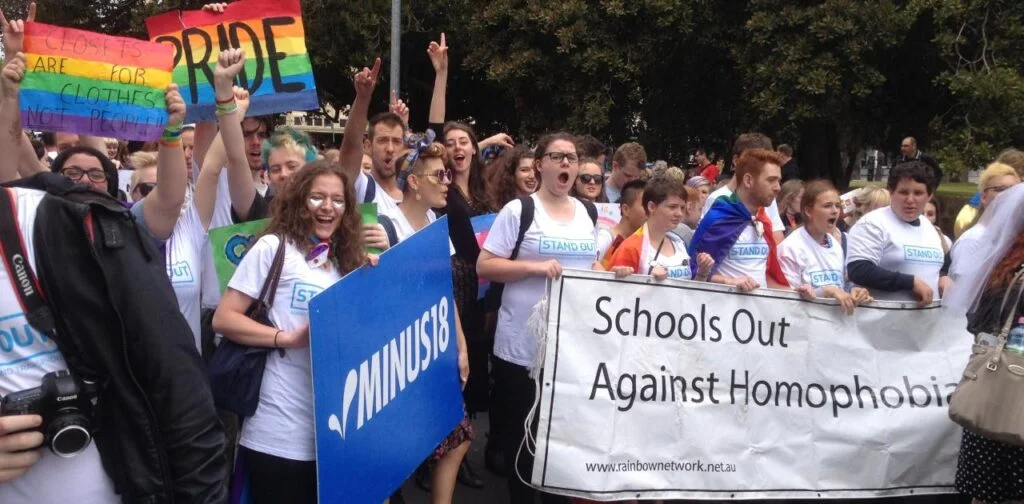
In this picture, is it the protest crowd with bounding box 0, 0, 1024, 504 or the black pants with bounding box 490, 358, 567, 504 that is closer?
the protest crowd with bounding box 0, 0, 1024, 504

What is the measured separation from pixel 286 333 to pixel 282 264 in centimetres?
24

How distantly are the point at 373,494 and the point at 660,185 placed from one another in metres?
2.12

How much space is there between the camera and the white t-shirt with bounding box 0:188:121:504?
1.66 meters

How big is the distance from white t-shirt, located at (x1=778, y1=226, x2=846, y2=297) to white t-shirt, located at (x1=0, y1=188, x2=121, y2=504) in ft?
12.0

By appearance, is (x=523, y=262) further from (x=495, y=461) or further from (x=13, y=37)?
(x=13, y=37)

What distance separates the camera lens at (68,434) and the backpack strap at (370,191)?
2.74 m

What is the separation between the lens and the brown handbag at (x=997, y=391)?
→ 3.17m

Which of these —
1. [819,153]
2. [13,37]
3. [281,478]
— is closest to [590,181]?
→ [281,478]

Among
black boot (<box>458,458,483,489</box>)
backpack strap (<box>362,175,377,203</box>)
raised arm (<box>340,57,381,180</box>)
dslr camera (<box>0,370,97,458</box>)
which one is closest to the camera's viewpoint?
dslr camera (<box>0,370,97,458</box>)

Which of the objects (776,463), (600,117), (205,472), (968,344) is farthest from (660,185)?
(600,117)

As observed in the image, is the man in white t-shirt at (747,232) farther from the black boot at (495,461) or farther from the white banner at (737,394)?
the black boot at (495,461)

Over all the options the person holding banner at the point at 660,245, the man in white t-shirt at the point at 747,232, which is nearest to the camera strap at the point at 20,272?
the person holding banner at the point at 660,245

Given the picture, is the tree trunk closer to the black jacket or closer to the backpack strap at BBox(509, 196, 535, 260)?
the backpack strap at BBox(509, 196, 535, 260)

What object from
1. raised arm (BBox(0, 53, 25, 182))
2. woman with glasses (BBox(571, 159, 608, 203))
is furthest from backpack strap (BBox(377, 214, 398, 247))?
woman with glasses (BBox(571, 159, 608, 203))
